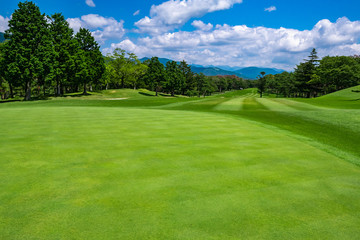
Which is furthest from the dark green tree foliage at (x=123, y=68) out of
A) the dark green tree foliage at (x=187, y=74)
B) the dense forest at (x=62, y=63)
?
the dark green tree foliage at (x=187, y=74)

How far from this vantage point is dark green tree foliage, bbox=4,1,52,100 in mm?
42938

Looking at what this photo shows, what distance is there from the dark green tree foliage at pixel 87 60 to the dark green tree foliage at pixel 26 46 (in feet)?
34.6

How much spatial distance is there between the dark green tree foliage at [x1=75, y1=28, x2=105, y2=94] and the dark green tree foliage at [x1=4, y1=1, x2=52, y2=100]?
1056 centimetres

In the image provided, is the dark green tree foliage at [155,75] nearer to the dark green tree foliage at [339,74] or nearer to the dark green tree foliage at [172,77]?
the dark green tree foliage at [172,77]

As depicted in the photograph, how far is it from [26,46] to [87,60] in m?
17.6

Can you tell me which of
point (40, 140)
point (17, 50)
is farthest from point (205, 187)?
point (17, 50)

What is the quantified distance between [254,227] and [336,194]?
265 centimetres

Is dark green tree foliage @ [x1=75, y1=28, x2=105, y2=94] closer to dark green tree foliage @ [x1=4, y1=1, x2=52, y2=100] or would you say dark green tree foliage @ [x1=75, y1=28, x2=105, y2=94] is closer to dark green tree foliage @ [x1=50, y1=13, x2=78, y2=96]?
dark green tree foliage @ [x1=50, y1=13, x2=78, y2=96]

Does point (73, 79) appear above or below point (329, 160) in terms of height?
above

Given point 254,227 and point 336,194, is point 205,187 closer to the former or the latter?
point 254,227

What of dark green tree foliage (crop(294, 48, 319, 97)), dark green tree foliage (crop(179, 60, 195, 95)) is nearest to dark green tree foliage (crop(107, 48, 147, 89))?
dark green tree foliage (crop(179, 60, 195, 95))

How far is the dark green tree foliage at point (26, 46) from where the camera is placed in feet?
141

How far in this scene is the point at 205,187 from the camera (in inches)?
216

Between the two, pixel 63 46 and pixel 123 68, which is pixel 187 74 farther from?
pixel 63 46
